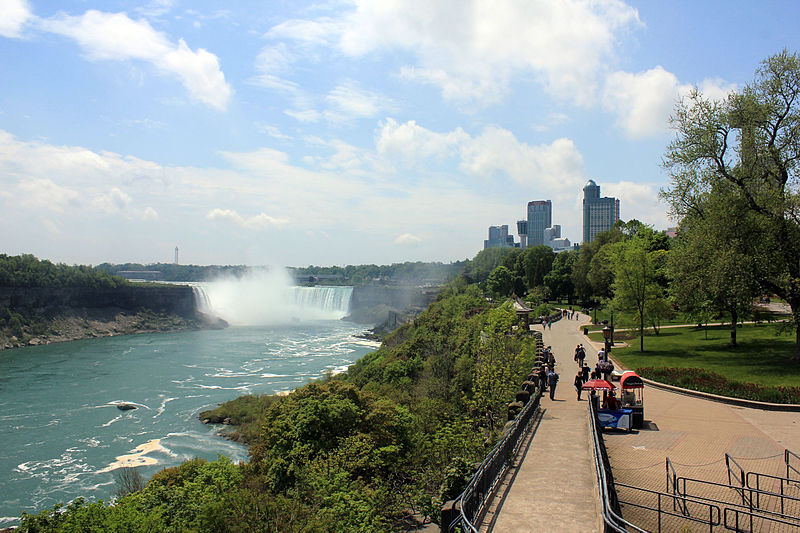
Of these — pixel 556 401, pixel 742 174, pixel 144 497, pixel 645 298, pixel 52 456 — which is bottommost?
pixel 52 456

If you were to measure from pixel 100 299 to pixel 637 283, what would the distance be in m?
88.3

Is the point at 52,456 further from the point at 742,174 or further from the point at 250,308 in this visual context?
the point at 250,308

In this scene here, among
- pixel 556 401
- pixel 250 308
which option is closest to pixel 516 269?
pixel 250 308

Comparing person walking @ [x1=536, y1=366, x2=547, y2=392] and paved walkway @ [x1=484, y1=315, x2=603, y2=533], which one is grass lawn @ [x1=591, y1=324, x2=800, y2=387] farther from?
paved walkway @ [x1=484, y1=315, x2=603, y2=533]

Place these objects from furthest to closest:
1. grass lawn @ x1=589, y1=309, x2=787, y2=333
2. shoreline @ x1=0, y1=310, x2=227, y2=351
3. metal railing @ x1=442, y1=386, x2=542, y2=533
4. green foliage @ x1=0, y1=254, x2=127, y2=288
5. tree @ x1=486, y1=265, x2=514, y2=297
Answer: tree @ x1=486, y1=265, x2=514, y2=297, green foliage @ x1=0, y1=254, x2=127, y2=288, shoreline @ x1=0, y1=310, x2=227, y2=351, grass lawn @ x1=589, y1=309, x2=787, y2=333, metal railing @ x1=442, y1=386, x2=542, y2=533

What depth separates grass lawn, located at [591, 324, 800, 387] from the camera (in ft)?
74.0

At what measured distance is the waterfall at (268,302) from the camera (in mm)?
105500

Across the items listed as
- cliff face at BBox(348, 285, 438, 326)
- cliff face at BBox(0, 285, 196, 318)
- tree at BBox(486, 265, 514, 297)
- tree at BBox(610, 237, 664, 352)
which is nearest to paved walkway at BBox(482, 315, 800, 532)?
tree at BBox(610, 237, 664, 352)

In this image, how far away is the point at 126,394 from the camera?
40531 millimetres

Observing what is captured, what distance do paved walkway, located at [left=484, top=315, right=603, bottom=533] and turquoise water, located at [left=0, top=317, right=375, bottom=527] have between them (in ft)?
58.6

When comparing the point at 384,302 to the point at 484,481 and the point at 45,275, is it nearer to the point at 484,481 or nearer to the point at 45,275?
the point at 45,275

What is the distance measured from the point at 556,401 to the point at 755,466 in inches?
281

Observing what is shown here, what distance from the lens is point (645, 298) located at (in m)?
35.4

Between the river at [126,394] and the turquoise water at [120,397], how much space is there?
0.08 meters
